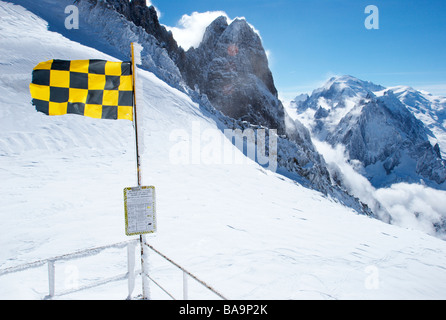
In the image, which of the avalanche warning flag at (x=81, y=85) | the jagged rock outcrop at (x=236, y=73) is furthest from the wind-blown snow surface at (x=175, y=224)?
the jagged rock outcrop at (x=236, y=73)

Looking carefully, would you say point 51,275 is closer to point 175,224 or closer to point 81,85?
point 81,85

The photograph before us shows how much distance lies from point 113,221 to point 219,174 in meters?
8.50

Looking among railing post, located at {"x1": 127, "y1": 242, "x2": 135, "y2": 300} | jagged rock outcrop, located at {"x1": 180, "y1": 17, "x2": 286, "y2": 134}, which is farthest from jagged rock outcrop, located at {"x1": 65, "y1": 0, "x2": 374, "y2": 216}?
railing post, located at {"x1": 127, "y1": 242, "x2": 135, "y2": 300}

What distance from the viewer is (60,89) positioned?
4.88 metres

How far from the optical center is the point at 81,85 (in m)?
4.89

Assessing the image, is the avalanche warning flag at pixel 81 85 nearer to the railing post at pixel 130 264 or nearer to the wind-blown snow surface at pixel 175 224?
the railing post at pixel 130 264

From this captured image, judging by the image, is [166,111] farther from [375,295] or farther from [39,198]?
[375,295]

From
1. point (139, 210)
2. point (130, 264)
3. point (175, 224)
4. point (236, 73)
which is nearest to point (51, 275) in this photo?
point (130, 264)

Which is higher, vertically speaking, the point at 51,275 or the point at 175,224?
the point at 51,275

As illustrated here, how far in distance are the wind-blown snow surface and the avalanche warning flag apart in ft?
10.7

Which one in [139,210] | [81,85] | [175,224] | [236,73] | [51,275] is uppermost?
[236,73]

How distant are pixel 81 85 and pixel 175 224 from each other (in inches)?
194

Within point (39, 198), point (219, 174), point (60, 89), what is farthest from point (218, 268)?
point (219, 174)

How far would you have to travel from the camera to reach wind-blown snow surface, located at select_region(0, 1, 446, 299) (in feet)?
18.7
